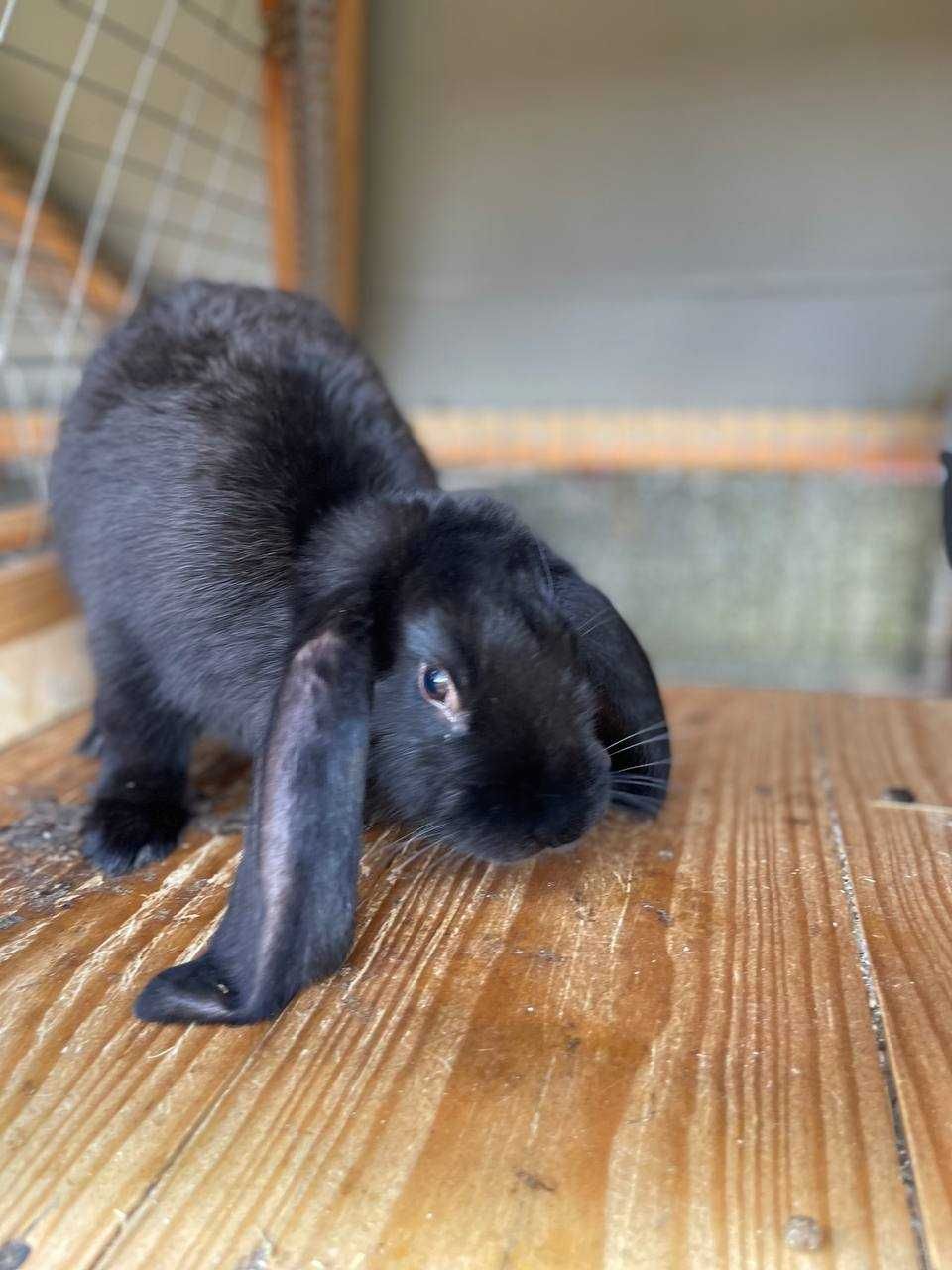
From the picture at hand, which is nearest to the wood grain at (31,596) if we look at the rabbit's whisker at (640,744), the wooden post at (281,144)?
the wooden post at (281,144)

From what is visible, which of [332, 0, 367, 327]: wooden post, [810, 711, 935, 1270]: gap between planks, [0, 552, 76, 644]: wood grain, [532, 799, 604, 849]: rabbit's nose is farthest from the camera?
[332, 0, 367, 327]: wooden post

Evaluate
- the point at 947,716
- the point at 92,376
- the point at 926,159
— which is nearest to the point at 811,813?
the point at 947,716

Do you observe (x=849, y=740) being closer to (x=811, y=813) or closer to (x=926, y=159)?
(x=811, y=813)

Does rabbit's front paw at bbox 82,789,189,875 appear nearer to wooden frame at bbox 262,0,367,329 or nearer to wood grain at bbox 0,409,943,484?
wooden frame at bbox 262,0,367,329

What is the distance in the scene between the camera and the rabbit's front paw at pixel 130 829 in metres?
1.20

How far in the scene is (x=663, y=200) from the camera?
2.83 m

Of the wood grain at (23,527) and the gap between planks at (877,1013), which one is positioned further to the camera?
the wood grain at (23,527)

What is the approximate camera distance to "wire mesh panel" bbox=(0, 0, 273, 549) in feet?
5.98

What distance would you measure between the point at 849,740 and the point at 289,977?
97 cm

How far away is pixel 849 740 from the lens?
1544 mm

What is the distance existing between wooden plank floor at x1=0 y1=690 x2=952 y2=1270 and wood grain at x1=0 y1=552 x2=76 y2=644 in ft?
1.71

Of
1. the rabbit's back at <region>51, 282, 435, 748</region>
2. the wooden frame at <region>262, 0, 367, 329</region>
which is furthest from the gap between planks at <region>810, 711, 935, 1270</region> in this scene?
the wooden frame at <region>262, 0, 367, 329</region>

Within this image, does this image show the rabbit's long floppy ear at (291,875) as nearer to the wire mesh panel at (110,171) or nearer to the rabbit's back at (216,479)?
the rabbit's back at (216,479)

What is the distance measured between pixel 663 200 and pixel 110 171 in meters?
1.46
